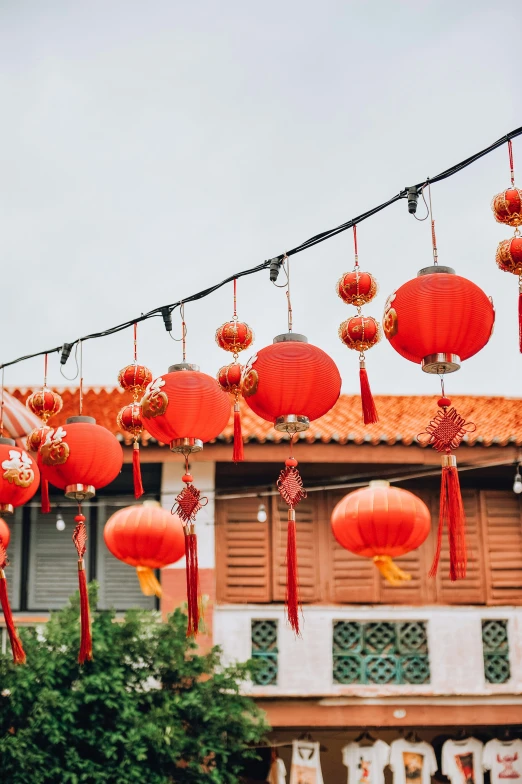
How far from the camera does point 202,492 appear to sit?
12.7 metres

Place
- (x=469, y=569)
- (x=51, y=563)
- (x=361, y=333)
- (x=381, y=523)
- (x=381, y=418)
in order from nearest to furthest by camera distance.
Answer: (x=361, y=333)
(x=381, y=523)
(x=469, y=569)
(x=51, y=563)
(x=381, y=418)

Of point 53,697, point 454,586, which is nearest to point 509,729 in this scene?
point 454,586

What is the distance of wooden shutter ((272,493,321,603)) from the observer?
41.5ft

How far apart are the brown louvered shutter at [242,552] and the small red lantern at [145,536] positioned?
79.7 inches

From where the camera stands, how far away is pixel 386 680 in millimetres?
12250

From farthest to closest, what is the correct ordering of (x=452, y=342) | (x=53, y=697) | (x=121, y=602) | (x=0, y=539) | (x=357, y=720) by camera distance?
(x=121, y=602) < (x=357, y=720) < (x=53, y=697) < (x=0, y=539) < (x=452, y=342)

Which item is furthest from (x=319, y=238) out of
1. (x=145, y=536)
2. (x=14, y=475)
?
(x=145, y=536)

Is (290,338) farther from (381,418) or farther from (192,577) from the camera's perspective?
(381,418)

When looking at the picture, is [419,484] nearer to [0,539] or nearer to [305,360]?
[0,539]

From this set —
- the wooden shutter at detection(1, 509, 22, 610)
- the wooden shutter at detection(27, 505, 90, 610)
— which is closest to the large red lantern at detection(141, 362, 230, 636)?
the wooden shutter at detection(27, 505, 90, 610)

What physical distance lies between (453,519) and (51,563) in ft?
27.2

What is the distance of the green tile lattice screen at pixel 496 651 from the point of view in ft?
40.5

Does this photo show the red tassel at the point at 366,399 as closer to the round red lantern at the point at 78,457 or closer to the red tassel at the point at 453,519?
the red tassel at the point at 453,519

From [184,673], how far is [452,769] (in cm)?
325
